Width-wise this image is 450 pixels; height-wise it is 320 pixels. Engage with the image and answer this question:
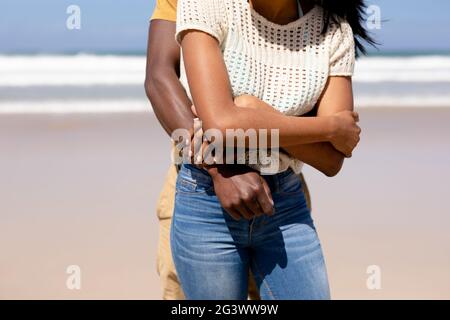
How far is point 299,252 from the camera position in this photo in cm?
212

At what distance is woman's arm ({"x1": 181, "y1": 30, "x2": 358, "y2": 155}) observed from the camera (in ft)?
6.46

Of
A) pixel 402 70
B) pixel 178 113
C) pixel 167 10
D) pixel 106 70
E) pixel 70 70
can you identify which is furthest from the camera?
pixel 402 70

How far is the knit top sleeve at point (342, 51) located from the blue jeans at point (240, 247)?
0.35 meters

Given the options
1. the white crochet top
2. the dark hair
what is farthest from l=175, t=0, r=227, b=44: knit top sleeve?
the dark hair

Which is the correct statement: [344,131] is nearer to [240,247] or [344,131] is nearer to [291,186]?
[291,186]

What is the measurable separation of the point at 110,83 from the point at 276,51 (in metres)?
10.7

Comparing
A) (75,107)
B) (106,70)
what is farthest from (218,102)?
(106,70)

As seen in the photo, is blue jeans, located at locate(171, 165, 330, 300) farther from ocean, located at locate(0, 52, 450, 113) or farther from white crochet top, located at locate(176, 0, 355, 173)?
ocean, located at locate(0, 52, 450, 113)

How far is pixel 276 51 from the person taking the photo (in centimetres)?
216

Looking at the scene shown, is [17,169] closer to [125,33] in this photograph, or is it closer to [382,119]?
[382,119]

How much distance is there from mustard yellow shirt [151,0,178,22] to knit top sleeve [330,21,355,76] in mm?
524

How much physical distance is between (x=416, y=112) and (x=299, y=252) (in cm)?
765
